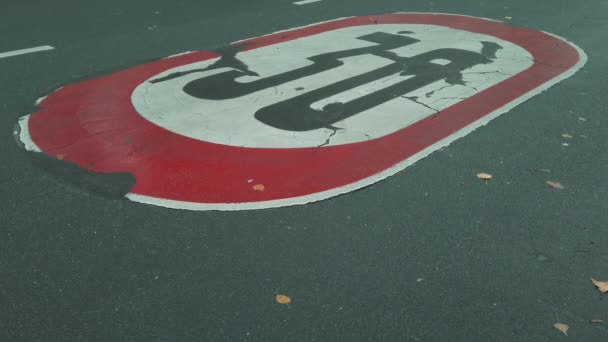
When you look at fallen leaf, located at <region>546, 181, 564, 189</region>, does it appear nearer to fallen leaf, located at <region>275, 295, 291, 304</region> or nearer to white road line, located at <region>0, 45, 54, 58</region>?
fallen leaf, located at <region>275, 295, 291, 304</region>

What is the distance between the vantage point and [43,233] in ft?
13.8

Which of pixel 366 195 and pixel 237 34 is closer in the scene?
pixel 366 195

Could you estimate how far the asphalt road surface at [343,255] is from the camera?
3.40 m

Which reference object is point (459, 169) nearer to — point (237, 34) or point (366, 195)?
point (366, 195)

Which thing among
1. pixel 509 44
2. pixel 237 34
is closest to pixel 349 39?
pixel 237 34

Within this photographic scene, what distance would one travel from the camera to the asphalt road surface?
11.1 ft

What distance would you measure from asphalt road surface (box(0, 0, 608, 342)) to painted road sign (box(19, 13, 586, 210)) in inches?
11.5

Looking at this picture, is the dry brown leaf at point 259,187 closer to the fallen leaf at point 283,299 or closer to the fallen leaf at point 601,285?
the fallen leaf at point 283,299

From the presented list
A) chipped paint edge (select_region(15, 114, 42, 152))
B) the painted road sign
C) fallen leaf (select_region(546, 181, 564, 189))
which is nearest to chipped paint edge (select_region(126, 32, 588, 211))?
the painted road sign

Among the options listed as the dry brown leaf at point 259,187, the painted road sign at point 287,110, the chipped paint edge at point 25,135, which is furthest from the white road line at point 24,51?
the dry brown leaf at point 259,187

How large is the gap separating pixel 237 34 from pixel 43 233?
599 cm

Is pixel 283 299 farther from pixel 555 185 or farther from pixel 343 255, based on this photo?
pixel 555 185

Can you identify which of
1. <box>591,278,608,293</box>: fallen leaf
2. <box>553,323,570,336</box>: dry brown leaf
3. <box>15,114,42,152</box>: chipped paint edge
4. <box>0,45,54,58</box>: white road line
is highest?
<box>591,278,608,293</box>: fallen leaf

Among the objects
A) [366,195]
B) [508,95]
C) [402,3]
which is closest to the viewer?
[366,195]
